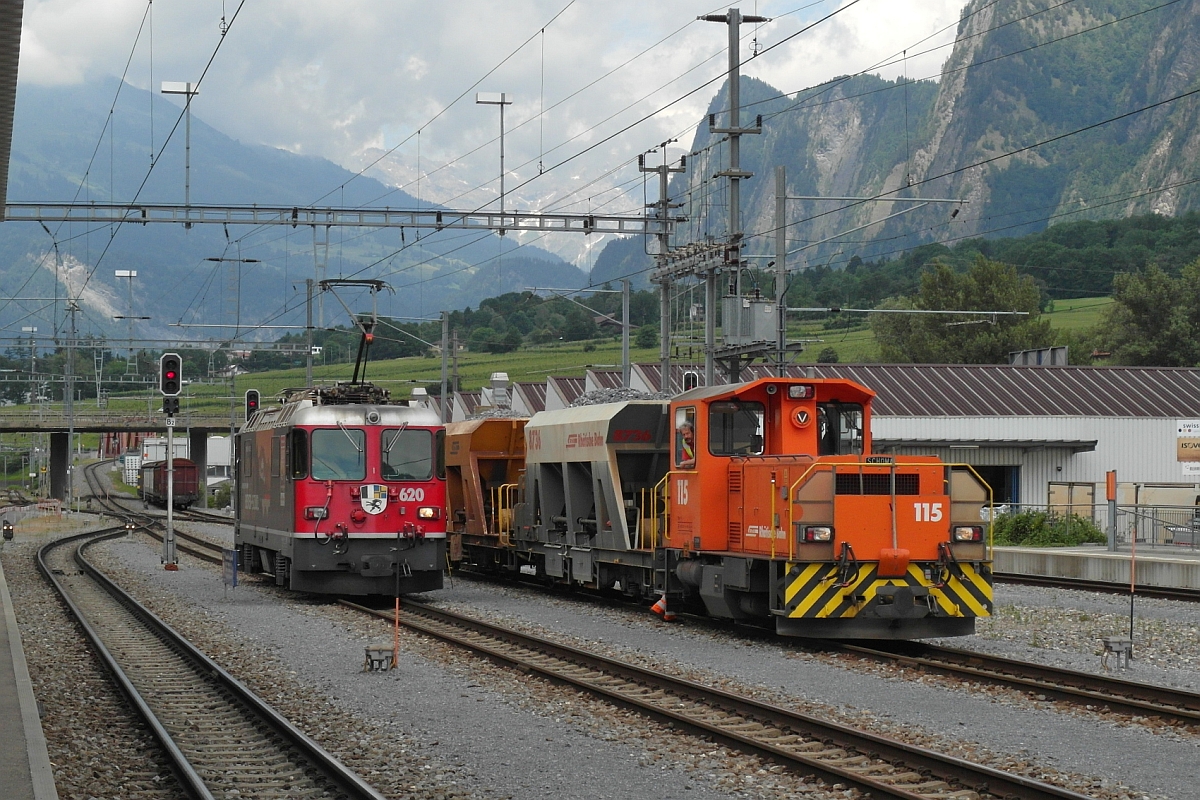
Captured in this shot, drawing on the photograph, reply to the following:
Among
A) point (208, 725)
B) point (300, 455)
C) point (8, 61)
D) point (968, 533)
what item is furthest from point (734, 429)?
point (8, 61)

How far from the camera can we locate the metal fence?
3209cm

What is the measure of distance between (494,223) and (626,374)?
16.7 ft

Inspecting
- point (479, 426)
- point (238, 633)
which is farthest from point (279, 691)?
point (479, 426)

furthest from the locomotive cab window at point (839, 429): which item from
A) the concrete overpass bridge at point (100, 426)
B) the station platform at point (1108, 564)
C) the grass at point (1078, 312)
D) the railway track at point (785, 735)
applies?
the grass at point (1078, 312)

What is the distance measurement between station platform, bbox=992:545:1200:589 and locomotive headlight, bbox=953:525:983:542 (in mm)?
11453

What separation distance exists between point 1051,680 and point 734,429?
5332mm

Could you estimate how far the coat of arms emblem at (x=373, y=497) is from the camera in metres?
21.4

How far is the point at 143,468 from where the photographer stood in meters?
97.9

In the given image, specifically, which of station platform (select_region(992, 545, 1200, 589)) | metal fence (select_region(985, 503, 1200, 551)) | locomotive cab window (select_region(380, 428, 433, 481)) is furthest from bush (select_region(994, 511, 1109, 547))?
locomotive cab window (select_region(380, 428, 433, 481))

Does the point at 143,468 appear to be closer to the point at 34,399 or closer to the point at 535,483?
the point at 34,399

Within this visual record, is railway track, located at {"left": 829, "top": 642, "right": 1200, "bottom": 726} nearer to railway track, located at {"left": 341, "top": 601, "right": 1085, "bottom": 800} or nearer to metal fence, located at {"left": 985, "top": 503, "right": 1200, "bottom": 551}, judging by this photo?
railway track, located at {"left": 341, "top": 601, "right": 1085, "bottom": 800}

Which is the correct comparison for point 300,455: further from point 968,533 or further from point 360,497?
point 968,533

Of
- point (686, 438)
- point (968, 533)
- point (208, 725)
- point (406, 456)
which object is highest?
point (686, 438)

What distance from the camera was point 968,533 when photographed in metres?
15.7
